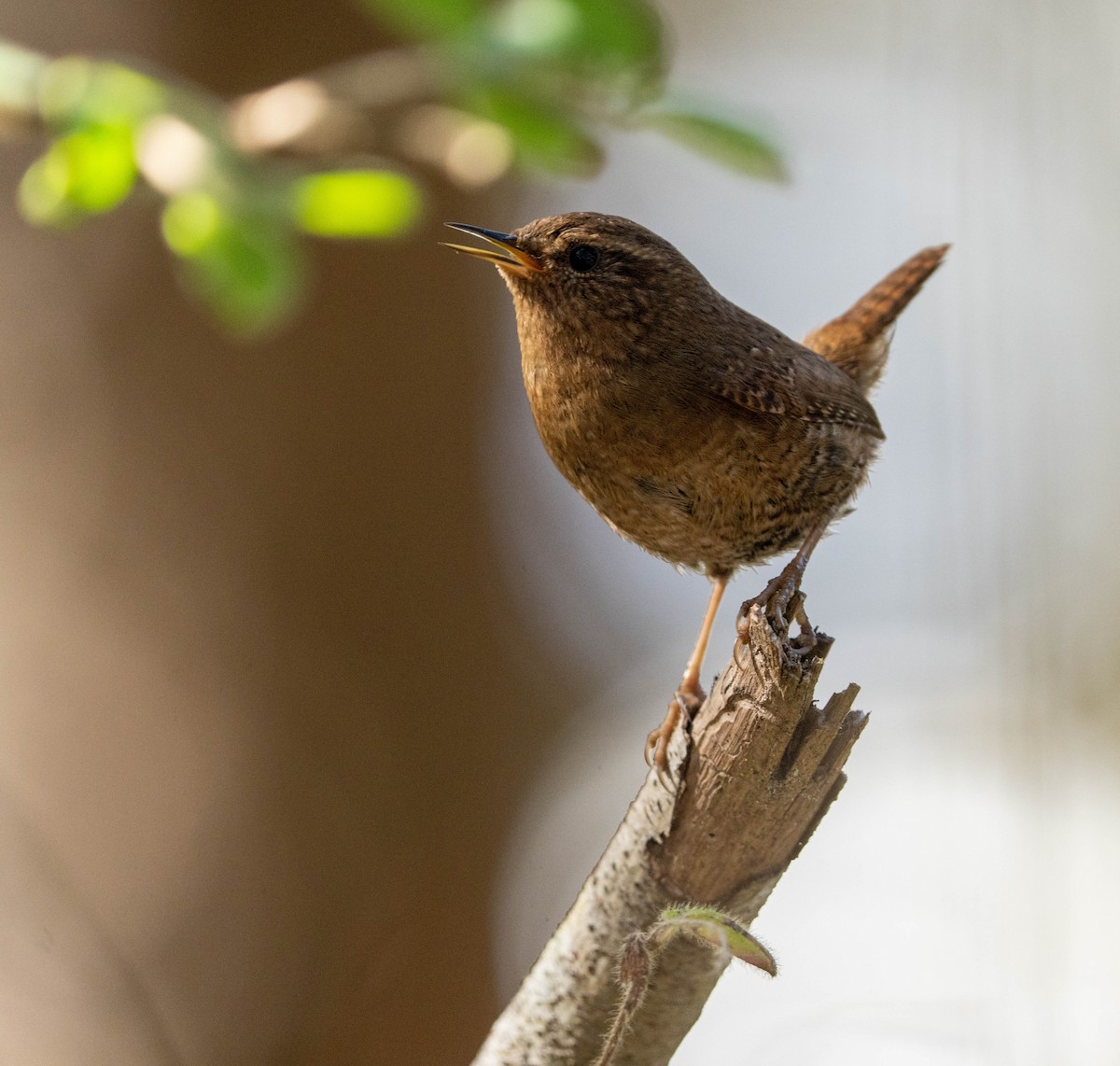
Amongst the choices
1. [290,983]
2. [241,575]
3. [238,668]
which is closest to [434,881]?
[290,983]

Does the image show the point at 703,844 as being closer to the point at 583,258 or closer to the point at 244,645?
the point at 583,258

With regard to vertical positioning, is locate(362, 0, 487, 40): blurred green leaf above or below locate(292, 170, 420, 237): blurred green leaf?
above

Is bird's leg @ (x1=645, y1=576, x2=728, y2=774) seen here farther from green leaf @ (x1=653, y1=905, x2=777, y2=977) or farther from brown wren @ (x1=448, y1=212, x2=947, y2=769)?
green leaf @ (x1=653, y1=905, x2=777, y2=977)

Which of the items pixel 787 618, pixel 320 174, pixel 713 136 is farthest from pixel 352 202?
pixel 787 618

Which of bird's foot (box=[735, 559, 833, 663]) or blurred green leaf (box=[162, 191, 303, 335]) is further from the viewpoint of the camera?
bird's foot (box=[735, 559, 833, 663])

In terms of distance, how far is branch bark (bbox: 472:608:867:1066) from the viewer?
1137 mm

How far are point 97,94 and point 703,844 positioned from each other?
0.97 meters

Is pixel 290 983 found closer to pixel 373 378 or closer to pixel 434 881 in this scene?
pixel 434 881

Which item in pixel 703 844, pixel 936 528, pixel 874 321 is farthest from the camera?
pixel 936 528

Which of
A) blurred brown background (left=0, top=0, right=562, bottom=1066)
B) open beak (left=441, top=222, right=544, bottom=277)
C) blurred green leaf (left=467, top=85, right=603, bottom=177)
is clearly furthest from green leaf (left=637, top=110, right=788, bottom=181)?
blurred brown background (left=0, top=0, right=562, bottom=1066)

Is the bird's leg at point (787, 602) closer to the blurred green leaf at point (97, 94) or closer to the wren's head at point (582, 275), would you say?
the wren's head at point (582, 275)

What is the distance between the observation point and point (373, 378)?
1.97 meters

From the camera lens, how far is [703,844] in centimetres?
116

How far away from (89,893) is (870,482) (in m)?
1.39
